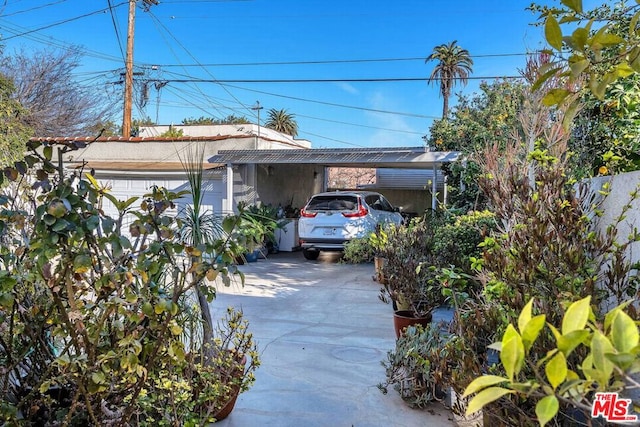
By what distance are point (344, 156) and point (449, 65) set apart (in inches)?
776

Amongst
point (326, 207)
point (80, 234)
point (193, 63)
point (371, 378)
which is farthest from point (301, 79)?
point (80, 234)

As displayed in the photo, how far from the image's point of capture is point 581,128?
14.0ft

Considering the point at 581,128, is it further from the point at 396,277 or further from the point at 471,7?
the point at 471,7

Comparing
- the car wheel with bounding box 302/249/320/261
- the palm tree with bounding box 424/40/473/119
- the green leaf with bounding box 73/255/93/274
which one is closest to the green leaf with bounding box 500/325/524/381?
the green leaf with bounding box 73/255/93/274

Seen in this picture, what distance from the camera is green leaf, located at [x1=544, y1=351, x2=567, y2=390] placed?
2.47 ft

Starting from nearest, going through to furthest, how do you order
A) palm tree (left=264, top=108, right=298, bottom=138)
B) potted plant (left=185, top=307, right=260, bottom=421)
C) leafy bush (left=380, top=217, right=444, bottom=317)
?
potted plant (left=185, top=307, right=260, bottom=421), leafy bush (left=380, top=217, right=444, bottom=317), palm tree (left=264, top=108, right=298, bottom=138)

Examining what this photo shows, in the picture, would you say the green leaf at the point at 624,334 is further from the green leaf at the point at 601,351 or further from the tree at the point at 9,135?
the tree at the point at 9,135

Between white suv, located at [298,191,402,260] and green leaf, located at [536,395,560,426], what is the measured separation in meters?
10.0

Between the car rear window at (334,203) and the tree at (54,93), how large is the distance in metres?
14.1

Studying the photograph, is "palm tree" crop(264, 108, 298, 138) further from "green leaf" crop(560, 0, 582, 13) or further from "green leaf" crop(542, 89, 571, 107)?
"green leaf" crop(560, 0, 582, 13)

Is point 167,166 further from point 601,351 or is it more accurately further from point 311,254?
point 601,351

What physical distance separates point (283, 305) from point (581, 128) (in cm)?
480

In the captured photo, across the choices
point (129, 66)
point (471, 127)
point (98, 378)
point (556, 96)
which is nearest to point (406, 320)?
point (98, 378)

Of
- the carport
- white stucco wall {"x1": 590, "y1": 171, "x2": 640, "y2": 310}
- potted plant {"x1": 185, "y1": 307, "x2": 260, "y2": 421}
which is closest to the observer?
white stucco wall {"x1": 590, "y1": 171, "x2": 640, "y2": 310}
